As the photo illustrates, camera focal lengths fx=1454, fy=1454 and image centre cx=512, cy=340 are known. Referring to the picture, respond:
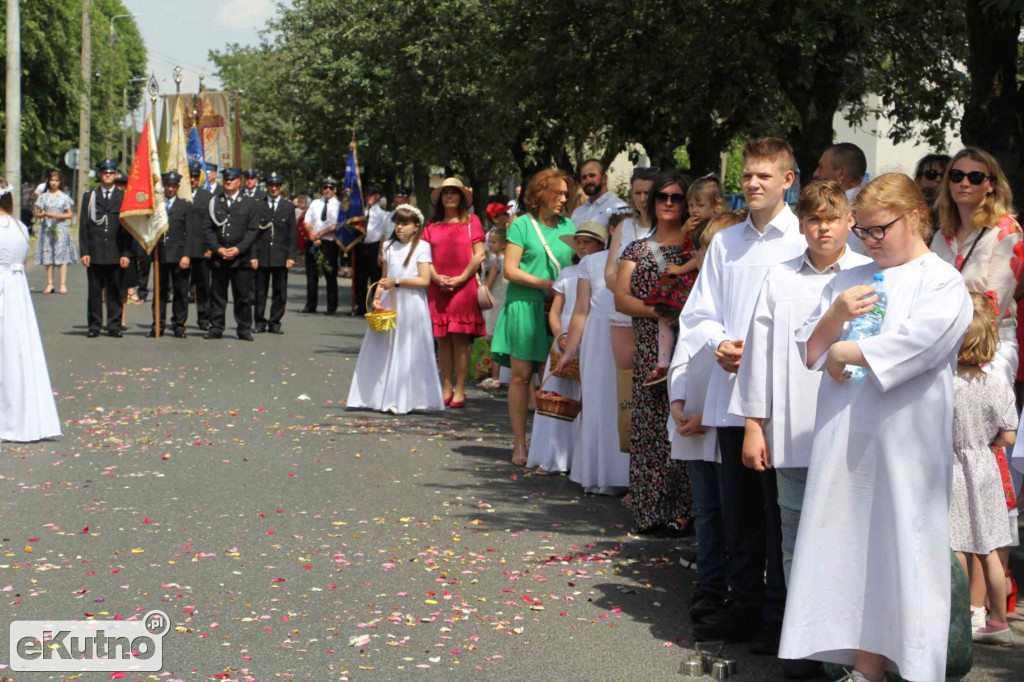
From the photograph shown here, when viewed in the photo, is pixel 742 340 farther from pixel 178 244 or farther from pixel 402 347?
pixel 178 244

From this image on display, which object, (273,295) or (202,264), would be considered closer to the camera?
(202,264)

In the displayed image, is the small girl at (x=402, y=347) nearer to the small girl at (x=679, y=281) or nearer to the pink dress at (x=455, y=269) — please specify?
the pink dress at (x=455, y=269)

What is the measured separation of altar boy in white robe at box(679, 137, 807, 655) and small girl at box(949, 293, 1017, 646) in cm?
79

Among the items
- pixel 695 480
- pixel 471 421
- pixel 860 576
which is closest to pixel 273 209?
pixel 471 421

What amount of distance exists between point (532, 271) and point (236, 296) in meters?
9.76

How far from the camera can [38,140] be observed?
172 feet

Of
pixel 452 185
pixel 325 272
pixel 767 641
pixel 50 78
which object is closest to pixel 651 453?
pixel 767 641

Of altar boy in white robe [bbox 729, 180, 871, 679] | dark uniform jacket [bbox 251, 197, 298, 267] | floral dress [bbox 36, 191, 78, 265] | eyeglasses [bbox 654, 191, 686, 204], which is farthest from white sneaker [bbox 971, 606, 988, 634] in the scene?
floral dress [bbox 36, 191, 78, 265]

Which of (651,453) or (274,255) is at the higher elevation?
(274,255)

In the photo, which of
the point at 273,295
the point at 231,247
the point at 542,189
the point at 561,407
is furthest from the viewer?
the point at 273,295

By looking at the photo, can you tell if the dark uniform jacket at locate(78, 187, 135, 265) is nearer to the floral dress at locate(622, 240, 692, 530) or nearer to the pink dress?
the pink dress

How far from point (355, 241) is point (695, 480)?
59.3 ft

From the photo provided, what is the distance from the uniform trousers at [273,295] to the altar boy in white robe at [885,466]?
52.5ft

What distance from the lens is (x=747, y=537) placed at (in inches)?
240
